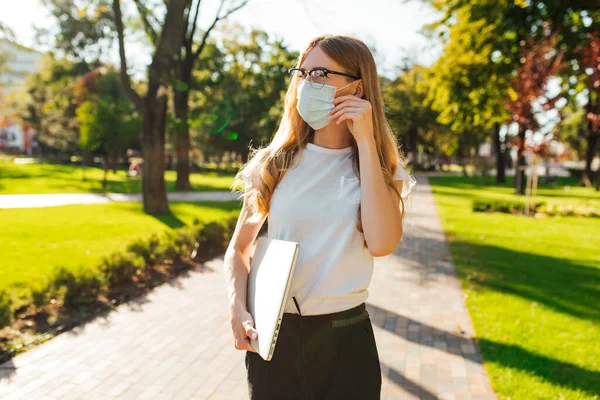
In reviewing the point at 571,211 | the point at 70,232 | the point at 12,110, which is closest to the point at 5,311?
the point at 70,232

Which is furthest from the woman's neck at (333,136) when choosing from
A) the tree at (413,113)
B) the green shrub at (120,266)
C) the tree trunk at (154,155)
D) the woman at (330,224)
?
the tree at (413,113)

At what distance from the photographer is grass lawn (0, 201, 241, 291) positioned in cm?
847

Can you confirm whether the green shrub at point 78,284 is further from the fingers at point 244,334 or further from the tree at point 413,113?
the tree at point 413,113

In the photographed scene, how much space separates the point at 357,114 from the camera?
181cm

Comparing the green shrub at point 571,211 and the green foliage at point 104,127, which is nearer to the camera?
the green shrub at point 571,211

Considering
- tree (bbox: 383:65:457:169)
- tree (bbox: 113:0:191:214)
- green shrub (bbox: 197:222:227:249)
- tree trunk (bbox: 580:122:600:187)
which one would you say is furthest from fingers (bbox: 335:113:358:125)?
tree (bbox: 383:65:457:169)

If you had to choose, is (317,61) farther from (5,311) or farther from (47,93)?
(47,93)

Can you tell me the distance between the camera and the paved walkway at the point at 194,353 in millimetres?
4320

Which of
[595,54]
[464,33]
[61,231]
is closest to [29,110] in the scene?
[61,231]

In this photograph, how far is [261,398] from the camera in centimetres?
183

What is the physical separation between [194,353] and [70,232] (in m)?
7.80

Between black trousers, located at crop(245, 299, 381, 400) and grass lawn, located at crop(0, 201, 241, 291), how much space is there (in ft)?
18.1

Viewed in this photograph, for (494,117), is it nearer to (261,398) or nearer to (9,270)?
(9,270)

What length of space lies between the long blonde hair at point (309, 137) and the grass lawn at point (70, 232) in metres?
5.34
